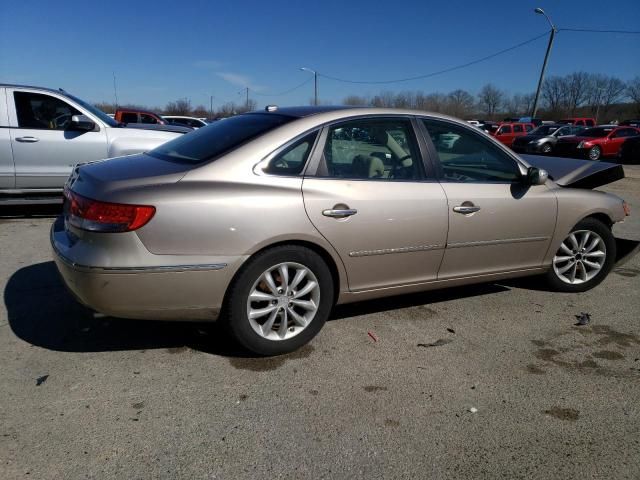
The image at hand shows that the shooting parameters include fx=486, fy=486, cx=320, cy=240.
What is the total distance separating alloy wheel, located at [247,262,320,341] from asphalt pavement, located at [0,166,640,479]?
201 millimetres

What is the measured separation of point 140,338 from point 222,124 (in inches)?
65.4

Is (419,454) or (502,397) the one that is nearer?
(419,454)

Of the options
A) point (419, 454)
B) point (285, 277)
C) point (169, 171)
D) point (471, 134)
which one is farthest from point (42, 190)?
point (419, 454)

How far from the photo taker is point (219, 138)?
332cm

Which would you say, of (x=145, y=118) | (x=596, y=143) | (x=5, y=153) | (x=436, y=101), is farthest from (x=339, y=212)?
(x=436, y=101)

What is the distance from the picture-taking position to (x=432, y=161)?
11.7 feet

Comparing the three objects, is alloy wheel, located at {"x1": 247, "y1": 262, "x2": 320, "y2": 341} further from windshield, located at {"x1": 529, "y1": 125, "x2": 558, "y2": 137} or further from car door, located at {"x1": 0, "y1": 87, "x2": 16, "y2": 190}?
windshield, located at {"x1": 529, "y1": 125, "x2": 558, "y2": 137}

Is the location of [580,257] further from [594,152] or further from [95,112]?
[594,152]

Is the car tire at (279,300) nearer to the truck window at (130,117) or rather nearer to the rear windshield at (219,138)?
the rear windshield at (219,138)

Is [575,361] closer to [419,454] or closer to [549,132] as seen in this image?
[419,454]

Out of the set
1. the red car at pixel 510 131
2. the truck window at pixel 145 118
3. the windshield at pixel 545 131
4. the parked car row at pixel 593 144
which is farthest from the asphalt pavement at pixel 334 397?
the red car at pixel 510 131

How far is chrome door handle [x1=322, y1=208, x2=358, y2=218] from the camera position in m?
3.05

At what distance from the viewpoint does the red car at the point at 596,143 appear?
21.6 meters

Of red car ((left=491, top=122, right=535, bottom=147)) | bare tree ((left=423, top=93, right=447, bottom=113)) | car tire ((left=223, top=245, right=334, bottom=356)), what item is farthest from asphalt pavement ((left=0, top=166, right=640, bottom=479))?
bare tree ((left=423, top=93, right=447, bottom=113))
